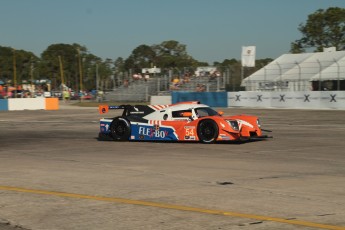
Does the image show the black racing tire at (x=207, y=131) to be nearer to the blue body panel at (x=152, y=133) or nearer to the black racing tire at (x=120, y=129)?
the blue body panel at (x=152, y=133)

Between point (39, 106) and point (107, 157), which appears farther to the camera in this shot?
point (39, 106)

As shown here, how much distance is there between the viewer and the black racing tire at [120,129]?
52.9 ft

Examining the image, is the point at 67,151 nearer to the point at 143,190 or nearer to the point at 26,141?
the point at 26,141

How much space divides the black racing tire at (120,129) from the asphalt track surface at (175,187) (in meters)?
1.59

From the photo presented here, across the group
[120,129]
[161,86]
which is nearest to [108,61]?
[161,86]

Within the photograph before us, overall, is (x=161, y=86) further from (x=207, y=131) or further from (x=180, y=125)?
(x=207, y=131)

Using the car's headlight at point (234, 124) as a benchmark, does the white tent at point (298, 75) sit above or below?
above

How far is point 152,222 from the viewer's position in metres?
5.87

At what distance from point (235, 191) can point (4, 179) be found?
13.3ft

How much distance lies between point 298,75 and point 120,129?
109ft

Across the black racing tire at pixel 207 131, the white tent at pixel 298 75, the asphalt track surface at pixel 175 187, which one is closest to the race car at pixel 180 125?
the black racing tire at pixel 207 131

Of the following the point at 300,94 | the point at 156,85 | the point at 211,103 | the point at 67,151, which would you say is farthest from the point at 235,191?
the point at 156,85

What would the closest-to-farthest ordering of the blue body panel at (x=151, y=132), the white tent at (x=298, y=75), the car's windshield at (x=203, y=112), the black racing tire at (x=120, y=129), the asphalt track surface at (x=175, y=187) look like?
the asphalt track surface at (x=175, y=187) → the car's windshield at (x=203, y=112) → the blue body panel at (x=151, y=132) → the black racing tire at (x=120, y=129) → the white tent at (x=298, y=75)

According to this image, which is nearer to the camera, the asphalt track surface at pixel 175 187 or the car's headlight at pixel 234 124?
the asphalt track surface at pixel 175 187
